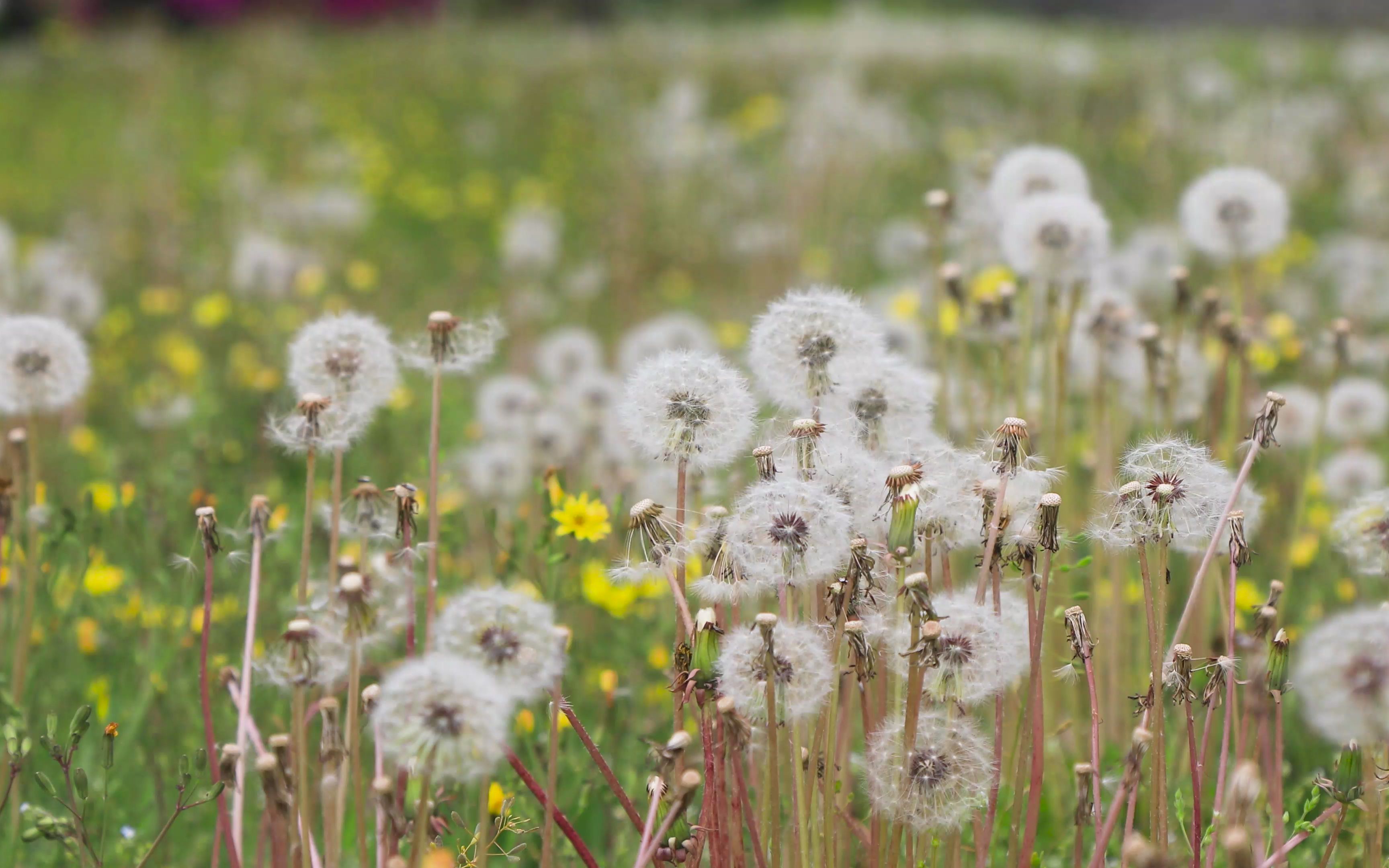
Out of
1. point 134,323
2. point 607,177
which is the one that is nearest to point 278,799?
point 134,323

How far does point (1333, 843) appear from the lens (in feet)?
4.70

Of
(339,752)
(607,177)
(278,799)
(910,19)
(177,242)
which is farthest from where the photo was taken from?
(910,19)

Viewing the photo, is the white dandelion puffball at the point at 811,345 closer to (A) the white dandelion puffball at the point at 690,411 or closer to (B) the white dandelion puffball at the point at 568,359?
(A) the white dandelion puffball at the point at 690,411

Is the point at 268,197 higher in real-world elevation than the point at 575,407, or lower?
higher

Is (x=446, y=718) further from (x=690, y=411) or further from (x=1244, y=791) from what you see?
→ (x=1244, y=791)

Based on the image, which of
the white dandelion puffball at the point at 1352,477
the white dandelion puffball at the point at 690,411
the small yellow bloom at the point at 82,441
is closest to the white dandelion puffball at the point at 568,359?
the small yellow bloom at the point at 82,441

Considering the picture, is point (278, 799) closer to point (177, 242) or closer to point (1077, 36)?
point (177, 242)

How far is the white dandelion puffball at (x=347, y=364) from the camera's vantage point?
167 centimetres

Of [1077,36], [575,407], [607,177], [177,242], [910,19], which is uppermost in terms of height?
[910,19]

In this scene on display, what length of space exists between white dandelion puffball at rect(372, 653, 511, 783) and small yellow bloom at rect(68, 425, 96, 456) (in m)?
3.03

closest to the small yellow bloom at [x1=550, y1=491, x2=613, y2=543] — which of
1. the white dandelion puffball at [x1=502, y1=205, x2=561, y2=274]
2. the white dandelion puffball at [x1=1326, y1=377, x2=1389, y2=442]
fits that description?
the white dandelion puffball at [x1=1326, y1=377, x2=1389, y2=442]

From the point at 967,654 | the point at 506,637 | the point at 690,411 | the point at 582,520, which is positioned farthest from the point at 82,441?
the point at 967,654

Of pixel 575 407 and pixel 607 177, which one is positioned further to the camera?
pixel 607 177

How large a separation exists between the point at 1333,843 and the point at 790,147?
5693 mm
